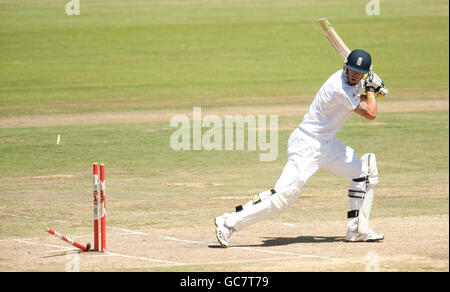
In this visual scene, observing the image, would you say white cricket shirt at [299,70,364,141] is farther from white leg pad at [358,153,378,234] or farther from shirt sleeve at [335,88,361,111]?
white leg pad at [358,153,378,234]

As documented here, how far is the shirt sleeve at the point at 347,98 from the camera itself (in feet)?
32.3

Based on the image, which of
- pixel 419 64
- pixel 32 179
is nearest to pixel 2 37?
pixel 419 64

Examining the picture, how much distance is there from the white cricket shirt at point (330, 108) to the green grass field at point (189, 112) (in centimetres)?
125

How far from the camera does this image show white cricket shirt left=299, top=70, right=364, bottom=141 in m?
9.90

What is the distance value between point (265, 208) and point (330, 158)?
92 centimetres

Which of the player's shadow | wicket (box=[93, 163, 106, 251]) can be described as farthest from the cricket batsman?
wicket (box=[93, 163, 106, 251])

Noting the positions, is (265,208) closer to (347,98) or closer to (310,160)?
(310,160)

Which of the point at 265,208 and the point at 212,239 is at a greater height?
the point at 265,208

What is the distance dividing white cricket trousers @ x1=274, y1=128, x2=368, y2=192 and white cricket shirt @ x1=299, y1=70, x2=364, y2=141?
0.30 ft

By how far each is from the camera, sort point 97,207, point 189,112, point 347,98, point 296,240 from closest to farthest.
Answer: point 97,207, point 347,98, point 296,240, point 189,112

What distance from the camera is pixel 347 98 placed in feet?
32.3

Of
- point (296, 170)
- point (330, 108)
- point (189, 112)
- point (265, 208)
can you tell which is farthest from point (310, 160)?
point (189, 112)

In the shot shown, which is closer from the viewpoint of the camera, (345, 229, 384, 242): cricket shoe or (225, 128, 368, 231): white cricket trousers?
(225, 128, 368, 231): white cricket trousers
